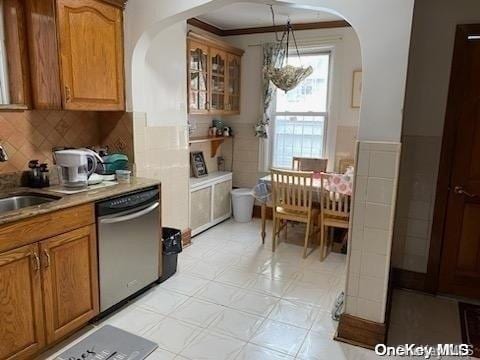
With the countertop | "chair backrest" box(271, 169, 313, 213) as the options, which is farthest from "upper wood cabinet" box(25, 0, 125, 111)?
"chair backrest" box(271, 169, 313, 213)

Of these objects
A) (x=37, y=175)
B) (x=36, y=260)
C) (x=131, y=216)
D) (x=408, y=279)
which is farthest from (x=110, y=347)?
(x=408, y=279)

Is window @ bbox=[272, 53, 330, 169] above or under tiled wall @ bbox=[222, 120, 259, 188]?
above

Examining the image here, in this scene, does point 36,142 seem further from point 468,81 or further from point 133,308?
point 468,81

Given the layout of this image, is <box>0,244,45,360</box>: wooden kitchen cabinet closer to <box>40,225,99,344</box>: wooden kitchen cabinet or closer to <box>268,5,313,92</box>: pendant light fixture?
<box>40,225,99,344</box>: wooden kitchen cabinet

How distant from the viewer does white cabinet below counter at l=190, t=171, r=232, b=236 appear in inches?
161

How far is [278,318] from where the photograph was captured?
258 cm

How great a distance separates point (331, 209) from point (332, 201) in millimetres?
87

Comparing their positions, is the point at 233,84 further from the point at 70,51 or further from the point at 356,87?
the point at 70,51

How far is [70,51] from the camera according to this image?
246 cm

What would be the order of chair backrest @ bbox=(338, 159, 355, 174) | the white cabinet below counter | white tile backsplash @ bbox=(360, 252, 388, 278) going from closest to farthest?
white tile backsplash @ bbox=(360, 252, 388, 278) → the white cabinet below counter → chair backrest @ bbox=(338, 159, 355, 174)

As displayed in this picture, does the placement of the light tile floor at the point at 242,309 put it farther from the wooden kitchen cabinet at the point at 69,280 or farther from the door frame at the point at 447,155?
the door frame at the point at 447,155

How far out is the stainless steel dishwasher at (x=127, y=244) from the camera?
2400mm

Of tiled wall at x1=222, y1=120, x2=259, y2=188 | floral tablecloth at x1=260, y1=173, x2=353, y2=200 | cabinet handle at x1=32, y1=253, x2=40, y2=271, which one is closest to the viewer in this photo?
cabinet handle at x1=32, y1=253, x2=40, y2=271

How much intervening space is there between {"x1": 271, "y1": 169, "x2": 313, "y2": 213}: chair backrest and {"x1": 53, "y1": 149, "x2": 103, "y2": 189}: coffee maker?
1.82 meters
